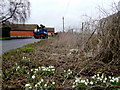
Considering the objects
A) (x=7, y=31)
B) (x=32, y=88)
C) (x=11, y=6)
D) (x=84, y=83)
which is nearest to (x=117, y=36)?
(x=84, y=83)

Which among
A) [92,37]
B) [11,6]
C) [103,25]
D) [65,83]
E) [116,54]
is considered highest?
[11,6]

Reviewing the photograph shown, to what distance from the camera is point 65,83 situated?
215cm

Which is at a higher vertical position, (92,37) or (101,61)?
(92,37)

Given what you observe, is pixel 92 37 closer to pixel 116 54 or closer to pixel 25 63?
pixel 116 54

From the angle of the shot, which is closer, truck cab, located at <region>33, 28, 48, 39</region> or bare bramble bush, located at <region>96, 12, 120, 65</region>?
bare bramble bush, located at <region>96, 12, 120, 65</region>

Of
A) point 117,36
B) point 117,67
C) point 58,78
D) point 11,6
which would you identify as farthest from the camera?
point 11,6

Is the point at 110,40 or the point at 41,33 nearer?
the point at 110,40

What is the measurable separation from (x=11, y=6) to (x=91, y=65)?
23.7 metres

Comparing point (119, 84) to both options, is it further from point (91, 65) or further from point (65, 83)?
point (91, 65)

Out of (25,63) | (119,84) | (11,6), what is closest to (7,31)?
(11,6)

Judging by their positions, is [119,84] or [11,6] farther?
[11,6]

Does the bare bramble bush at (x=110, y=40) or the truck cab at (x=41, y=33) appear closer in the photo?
the bare bramble bush at (x=110, y=40)

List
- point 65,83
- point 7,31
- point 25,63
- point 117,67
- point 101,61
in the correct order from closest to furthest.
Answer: point 65,83, point 117,67, point 101,61, point 25,63, point 7,31

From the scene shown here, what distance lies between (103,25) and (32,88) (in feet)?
6.86
